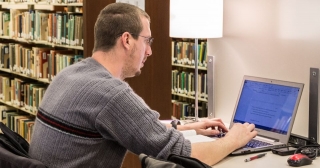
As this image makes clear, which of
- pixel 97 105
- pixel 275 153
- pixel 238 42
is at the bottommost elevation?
pixel 275 153

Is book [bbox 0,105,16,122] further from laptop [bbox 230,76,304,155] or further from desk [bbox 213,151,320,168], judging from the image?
desk [bbox 213,151,320,168]

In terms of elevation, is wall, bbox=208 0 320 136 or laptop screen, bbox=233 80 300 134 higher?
wall, bbox=208 0 320 136

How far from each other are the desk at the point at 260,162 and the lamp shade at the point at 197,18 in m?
0.99

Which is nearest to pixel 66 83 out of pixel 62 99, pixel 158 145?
pixel 62 99

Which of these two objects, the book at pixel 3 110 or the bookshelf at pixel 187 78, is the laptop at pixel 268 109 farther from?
the book at pixel 3 110

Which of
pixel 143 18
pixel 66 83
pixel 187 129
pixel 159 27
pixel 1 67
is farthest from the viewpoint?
pixel 1 67

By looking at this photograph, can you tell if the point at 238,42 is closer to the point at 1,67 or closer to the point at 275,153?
the point at 275,153

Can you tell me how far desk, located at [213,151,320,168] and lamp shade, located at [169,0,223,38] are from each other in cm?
99

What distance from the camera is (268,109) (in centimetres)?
265

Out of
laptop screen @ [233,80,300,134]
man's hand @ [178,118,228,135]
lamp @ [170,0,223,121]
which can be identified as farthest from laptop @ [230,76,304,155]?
lamp @ [170,0,223,121]

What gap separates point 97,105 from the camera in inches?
74.7

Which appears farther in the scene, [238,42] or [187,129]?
[238,42]

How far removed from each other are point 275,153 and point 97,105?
93cm

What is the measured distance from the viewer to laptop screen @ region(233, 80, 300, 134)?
2539 millimetres
